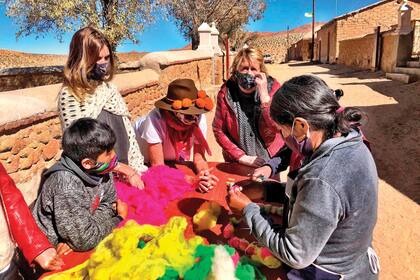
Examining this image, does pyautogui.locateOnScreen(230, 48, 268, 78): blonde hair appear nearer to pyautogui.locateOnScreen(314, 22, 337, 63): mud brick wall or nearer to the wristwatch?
the wristwatch

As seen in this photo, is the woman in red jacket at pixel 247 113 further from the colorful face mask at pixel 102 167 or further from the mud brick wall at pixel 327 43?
the mud brick wall at pixel 327 43

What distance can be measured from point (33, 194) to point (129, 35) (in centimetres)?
950

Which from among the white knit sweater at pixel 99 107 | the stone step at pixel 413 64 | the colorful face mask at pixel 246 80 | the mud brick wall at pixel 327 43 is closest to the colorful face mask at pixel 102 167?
the white knit sweater at pixel 99 107

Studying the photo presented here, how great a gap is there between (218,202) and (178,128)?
831mm

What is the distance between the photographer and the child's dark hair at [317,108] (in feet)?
4.38

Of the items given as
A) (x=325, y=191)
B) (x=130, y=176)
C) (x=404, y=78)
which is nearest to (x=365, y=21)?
(x=404, y=78)

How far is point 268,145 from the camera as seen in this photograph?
3.11 meters

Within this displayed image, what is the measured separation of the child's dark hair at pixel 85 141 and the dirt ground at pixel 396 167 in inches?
120

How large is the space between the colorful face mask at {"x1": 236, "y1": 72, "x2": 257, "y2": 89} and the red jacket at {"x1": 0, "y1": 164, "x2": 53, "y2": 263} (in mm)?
1908

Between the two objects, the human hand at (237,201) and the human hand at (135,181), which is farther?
the human hand at (135,181)

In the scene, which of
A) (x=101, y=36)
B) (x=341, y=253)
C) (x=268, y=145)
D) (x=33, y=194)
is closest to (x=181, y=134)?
(x=268, y=145)

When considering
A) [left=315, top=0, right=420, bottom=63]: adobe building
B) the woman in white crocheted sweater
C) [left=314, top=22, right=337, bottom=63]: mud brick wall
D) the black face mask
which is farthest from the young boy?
[left=314, top=22, right=337, bottom=63]: mud brick wall

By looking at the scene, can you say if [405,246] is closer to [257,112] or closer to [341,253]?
[257,112]

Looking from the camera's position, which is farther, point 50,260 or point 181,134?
point 181,134
